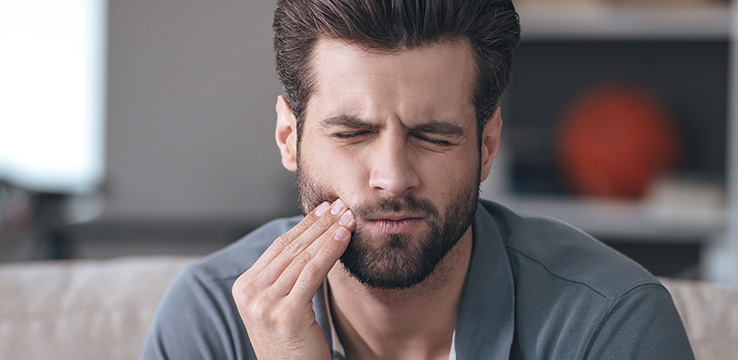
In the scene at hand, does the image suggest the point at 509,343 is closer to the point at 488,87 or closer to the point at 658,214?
the point at 488,87

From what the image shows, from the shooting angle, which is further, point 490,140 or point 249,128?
point 249,128

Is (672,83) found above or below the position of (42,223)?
above

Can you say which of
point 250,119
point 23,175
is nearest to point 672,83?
point 250,119

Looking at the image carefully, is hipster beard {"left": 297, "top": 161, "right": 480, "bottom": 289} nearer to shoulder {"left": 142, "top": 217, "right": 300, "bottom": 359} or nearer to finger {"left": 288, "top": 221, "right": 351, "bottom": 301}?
finger {"left": 288, "top": 221, "right": 351, "bottom": 301}

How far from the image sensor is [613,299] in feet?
4.03

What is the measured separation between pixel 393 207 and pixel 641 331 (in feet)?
1.35

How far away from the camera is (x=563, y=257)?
1.35 metres

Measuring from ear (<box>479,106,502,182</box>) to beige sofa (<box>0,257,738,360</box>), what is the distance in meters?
0.46

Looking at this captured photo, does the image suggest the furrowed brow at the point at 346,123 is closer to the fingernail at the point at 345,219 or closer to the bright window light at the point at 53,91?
the fingernail at the point at 345,219

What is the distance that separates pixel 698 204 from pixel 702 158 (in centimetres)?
26

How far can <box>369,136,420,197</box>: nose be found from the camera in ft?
3.81

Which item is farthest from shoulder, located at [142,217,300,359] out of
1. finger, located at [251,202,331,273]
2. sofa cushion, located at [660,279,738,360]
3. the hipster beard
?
A: sofa cushion, located at [660,279,738,360]

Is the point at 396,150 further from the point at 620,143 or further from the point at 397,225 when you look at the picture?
the point at 620,143

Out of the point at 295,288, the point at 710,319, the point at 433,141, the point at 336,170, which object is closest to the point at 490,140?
the point at 433,141
